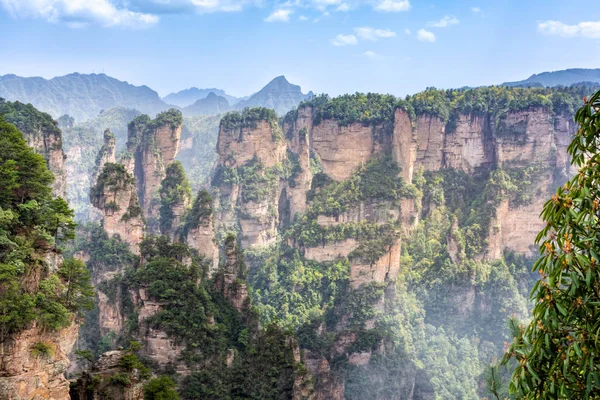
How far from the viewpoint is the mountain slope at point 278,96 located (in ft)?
530

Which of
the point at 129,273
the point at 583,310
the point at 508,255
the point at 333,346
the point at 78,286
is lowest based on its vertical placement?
A: the point at 333,346

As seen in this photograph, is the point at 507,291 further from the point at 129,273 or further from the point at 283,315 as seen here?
the point at 129,273

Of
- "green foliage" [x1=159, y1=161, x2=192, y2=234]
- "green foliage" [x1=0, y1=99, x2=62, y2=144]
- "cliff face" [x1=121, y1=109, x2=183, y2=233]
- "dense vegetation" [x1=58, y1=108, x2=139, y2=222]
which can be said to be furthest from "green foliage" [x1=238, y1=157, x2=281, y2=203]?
"dense vegetation" [x1=58, y1=108, x2=139, y2=222]

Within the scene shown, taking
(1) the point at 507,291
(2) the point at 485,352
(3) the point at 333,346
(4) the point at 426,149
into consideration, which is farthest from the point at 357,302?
(4) the point at 426,149

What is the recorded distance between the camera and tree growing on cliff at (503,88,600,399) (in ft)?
16.3

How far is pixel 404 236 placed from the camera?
43.9 meters

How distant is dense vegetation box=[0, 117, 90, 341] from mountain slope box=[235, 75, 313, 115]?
143 metres

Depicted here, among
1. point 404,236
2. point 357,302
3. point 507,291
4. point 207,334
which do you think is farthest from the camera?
point 404,236

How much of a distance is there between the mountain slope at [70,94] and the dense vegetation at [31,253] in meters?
156

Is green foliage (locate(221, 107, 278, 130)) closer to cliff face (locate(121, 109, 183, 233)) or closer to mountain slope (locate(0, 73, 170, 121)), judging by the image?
cliff face (locate(121, 109, 183, 233))

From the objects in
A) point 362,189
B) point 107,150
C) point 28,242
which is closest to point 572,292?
point 28,242

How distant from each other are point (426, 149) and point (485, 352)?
1812 cm

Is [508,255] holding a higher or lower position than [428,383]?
higher

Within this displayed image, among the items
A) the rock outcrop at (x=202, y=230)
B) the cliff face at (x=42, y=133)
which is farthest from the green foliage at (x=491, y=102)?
the cliff face at (x=42, y=133)
